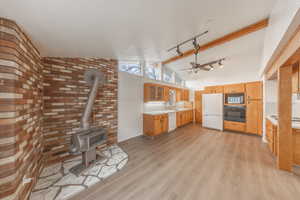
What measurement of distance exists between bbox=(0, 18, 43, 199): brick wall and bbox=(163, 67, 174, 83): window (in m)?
4.41

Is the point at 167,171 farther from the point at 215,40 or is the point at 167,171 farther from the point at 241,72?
the point at 241,72

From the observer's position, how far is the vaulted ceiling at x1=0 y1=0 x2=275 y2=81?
1.22 m

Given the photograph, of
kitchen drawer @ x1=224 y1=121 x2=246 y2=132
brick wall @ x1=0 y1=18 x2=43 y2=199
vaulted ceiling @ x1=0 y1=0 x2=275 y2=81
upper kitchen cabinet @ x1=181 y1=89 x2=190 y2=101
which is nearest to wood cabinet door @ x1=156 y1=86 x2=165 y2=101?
upper kitchen cabinet @ x1=181 y1=89 x2=190 y2=101

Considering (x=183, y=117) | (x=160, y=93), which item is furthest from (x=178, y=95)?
(x=160, y=93)

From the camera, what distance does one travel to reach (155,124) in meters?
3.61

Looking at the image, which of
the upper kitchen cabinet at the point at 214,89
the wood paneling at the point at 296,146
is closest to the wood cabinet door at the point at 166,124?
the upper kitchen cabinet at the point at 214,89

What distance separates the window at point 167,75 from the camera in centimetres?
508

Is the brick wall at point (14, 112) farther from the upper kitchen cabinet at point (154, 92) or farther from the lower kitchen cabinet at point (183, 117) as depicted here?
the lower kitchen cabinet at point (183, 117)

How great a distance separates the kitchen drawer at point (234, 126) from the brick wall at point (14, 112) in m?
5.74

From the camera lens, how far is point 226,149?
2.85m

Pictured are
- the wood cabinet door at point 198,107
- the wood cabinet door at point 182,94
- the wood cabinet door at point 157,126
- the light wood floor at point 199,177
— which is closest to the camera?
the light wood floor at point 199,177

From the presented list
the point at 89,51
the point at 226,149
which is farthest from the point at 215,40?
the point at 89,51

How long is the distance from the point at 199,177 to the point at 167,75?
4.37 meters

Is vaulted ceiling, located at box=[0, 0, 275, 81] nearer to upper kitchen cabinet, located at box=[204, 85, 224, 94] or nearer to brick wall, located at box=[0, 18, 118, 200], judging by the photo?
brick wall, located at box=[0, 18, 118, 200]
